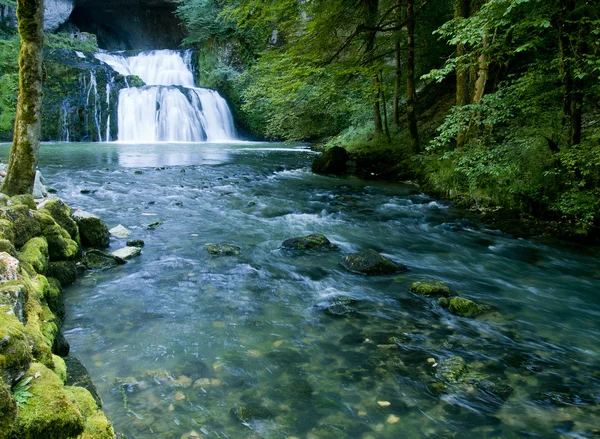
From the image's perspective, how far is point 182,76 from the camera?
3791 cm

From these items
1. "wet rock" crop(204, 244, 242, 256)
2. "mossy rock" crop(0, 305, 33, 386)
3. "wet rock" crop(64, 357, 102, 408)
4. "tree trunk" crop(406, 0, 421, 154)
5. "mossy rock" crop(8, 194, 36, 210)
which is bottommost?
"wet rock" crop(64, 357, 102, 408)

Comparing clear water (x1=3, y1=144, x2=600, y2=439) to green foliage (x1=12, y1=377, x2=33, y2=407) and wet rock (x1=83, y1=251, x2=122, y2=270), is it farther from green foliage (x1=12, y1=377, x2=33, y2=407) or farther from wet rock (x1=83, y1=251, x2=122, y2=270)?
green foliage (x1=12, y1=377, x2=33, y2=407)

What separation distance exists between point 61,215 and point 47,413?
4.84 metres

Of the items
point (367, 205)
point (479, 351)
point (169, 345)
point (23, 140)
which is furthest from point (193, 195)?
point (479, 351)

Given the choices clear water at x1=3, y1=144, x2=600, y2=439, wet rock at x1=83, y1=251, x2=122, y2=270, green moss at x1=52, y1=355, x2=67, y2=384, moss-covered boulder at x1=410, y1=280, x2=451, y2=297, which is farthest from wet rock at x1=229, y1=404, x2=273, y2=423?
wet rock at x1=83, y1=251, x2=122, y2=270

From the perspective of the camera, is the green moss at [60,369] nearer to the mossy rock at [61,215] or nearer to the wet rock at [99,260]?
the wet rock at [99,260]

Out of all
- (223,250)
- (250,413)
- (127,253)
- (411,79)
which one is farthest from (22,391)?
(411,79)

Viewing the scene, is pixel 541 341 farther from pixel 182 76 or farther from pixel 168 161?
pixel 182 76

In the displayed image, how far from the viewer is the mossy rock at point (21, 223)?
432cm

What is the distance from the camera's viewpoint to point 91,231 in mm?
6480

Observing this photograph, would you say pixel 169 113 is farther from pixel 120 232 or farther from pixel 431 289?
pixel 431 289

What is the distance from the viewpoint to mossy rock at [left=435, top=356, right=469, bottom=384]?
3391 millimetres

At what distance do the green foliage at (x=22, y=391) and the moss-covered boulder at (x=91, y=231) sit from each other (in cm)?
508

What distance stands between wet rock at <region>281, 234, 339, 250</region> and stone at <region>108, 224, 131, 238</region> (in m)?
2.88
